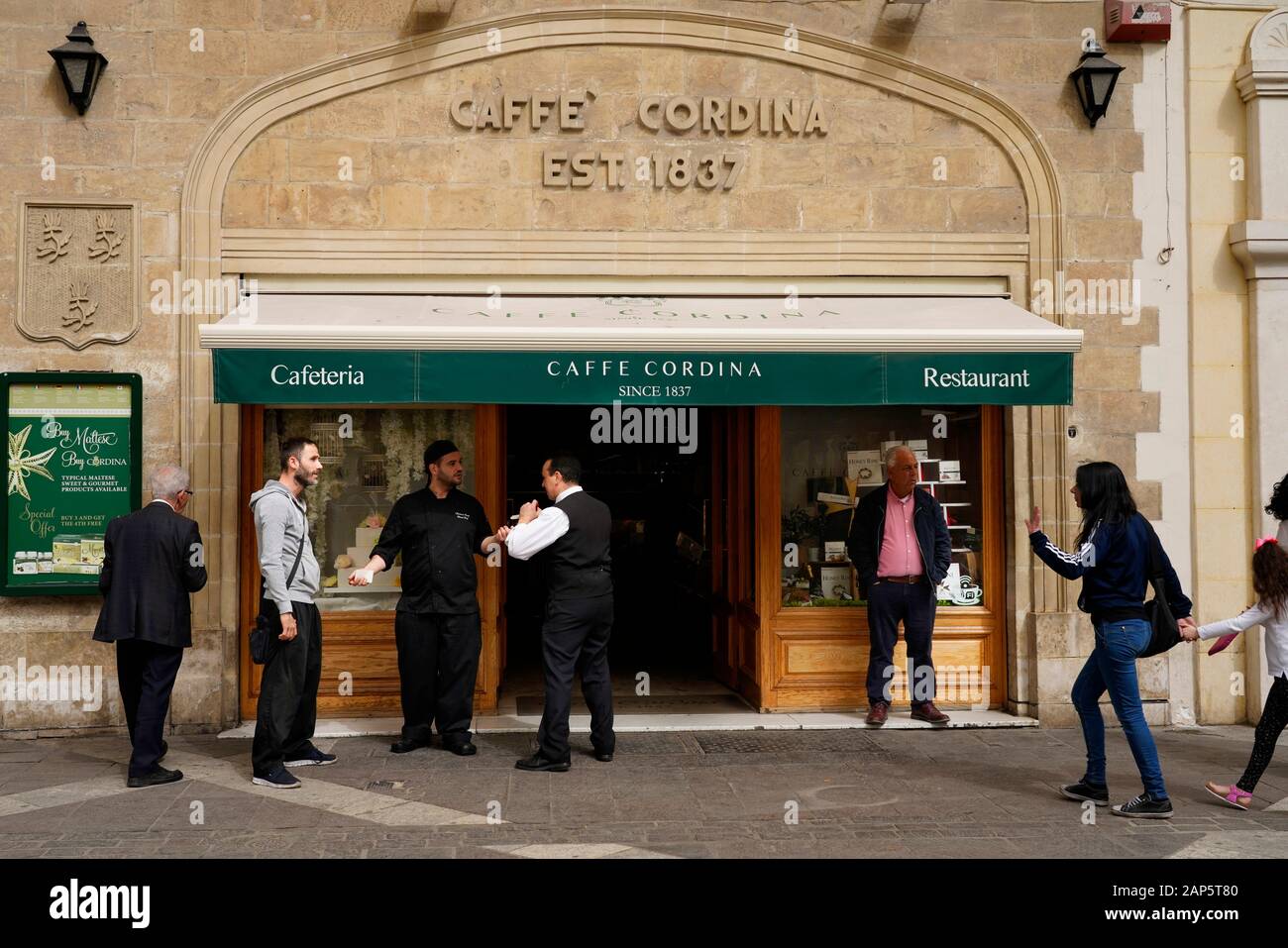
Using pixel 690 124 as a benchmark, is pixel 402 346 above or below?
below

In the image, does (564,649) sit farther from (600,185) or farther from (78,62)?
(78,62)

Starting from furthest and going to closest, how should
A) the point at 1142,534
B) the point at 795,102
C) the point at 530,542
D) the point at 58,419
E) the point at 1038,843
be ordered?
the point at 795,102, the point at 58,419, the point at 530,542, the point at 1142,534, the point at 1038,843

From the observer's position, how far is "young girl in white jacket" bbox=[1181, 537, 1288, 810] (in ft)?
18.7

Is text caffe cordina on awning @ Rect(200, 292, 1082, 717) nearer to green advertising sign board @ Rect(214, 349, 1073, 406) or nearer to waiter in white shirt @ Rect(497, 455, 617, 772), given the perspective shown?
green advertising sign board @ Rect(214, 349, 1073, 406)

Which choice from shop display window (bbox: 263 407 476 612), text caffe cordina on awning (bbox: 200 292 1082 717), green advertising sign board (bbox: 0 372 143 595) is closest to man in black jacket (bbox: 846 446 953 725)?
text caffe cordina on awning (bbox: 200 292 1082 717)

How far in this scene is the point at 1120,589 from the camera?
5637 millimetres

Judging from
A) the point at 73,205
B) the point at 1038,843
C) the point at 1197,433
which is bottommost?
the point at 1038,843

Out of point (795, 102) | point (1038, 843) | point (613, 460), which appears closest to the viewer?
point (1038, 843)

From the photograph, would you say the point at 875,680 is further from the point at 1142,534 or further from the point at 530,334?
the point at 530,334

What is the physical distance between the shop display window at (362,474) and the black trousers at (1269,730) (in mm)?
5117

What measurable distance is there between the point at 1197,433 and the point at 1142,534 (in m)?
2.91

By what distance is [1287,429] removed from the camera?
317 inches

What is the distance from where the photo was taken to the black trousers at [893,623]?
7.76 meters

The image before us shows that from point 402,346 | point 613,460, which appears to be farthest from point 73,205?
point 613,460
